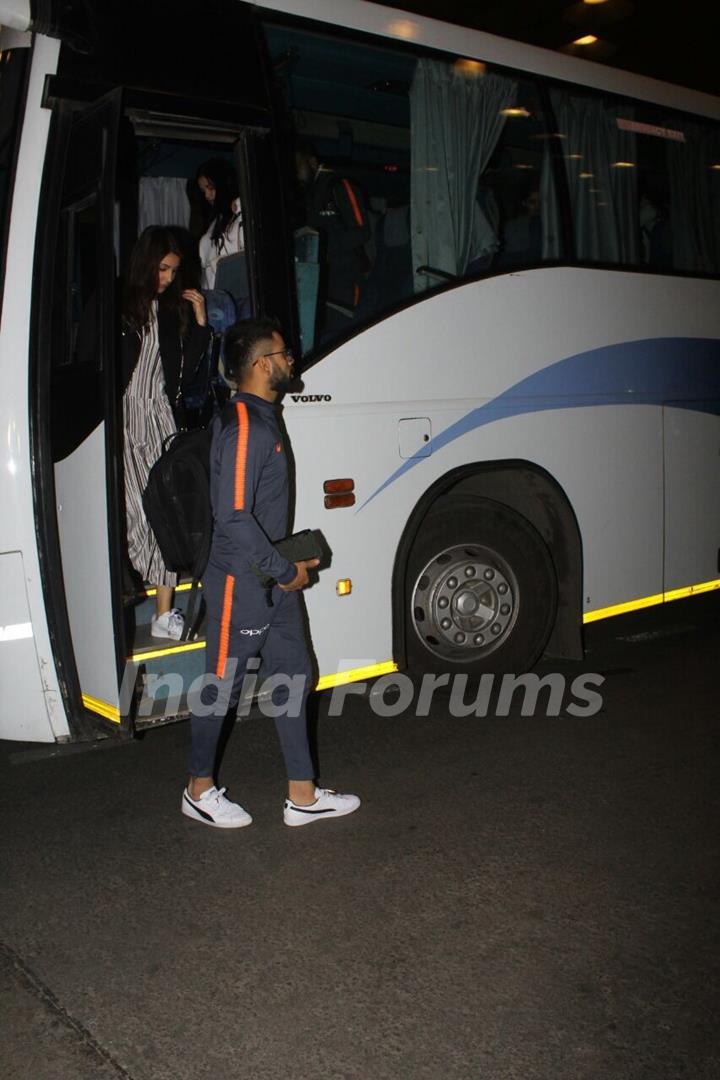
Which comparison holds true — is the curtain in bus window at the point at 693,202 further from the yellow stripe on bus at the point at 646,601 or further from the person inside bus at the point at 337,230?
the person inside bus at the point at 337,230

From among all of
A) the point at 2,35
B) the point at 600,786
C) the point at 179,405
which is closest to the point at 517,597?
the point at 600,786

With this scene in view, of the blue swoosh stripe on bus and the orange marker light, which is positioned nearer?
the orange marker light

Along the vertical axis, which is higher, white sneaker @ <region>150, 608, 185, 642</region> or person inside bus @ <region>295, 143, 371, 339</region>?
person inside bus @ <region>295, 143, 371, 339</region>

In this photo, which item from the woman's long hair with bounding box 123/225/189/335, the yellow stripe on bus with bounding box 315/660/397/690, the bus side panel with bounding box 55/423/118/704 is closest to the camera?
the bus side panel with bounding box 55/423/118/704

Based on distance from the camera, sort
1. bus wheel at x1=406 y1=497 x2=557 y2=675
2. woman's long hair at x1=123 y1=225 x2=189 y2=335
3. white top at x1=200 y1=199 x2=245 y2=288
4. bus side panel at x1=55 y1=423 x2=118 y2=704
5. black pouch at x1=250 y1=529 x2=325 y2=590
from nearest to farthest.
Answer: black pouch at x1=250 y1=529 x2=325 y2=590
bus side panel at x1=55 y1=423 x2=118 y2=704
woman's long hair at x1=123 y1=225 x2=189 y2=335
white top at x1=200 y1=199 x2=245 y2=288
bus wheel at x1=406 y1=497 x2=557 y2=675

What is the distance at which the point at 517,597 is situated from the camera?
6.02m

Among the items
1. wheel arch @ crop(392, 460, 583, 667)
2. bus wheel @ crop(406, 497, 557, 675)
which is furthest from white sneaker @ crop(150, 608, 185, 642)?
wheel arch @ crop(392, 460, 583, 667)

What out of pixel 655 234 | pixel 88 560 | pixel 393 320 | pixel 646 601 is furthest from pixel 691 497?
pixel 88 560

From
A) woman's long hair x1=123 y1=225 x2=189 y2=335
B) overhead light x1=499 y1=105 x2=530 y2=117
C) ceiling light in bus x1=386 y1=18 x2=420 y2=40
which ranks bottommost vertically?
woman's long hair x1=123 y1=225 x2=189 y2=335

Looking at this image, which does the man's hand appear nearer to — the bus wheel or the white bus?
the white bus

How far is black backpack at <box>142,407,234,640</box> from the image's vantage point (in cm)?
452

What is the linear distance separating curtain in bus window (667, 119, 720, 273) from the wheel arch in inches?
73.1

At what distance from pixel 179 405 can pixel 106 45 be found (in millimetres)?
1910

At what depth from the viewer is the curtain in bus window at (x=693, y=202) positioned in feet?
22.4
